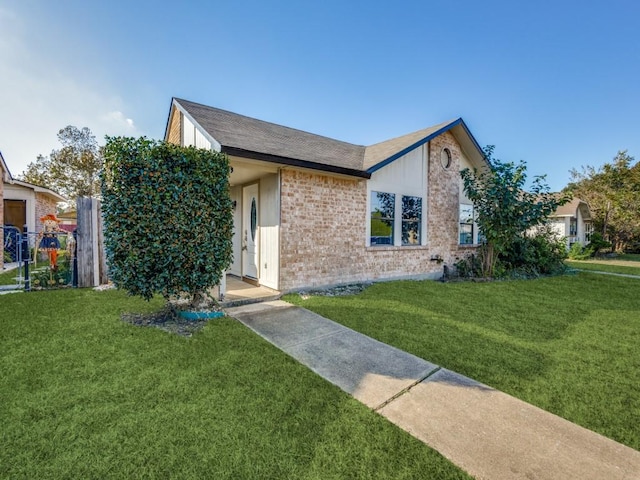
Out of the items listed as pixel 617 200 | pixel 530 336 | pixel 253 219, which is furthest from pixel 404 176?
pixel 617 200

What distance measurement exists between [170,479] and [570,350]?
5180 mm

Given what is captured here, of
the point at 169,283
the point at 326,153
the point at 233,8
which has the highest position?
the point at 233,8

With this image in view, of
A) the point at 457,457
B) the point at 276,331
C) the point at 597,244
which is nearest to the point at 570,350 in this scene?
the point at 457,457

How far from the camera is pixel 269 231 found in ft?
24.2

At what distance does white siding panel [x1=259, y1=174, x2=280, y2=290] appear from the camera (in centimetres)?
705

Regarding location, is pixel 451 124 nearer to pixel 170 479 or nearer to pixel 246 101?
pixel 246 101

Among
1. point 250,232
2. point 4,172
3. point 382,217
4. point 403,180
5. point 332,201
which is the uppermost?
point 4,172

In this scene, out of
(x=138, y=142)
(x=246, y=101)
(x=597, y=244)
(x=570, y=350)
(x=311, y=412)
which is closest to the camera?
(x=311, y=412)

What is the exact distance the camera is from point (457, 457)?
6.97ft

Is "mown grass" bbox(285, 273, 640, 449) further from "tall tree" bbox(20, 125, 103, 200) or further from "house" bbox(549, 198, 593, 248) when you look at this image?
"tall tree" bbox(20, 125, 103, 200)

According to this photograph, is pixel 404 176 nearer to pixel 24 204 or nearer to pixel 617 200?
pixel 24 204

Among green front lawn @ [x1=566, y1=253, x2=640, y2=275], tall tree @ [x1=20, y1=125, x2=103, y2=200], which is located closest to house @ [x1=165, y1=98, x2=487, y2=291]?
green front lawn @ [x1=566, y1=253, x2=640, y2=275]

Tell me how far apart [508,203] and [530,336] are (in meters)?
6.54

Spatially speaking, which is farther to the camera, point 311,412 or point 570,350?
point 570,350
